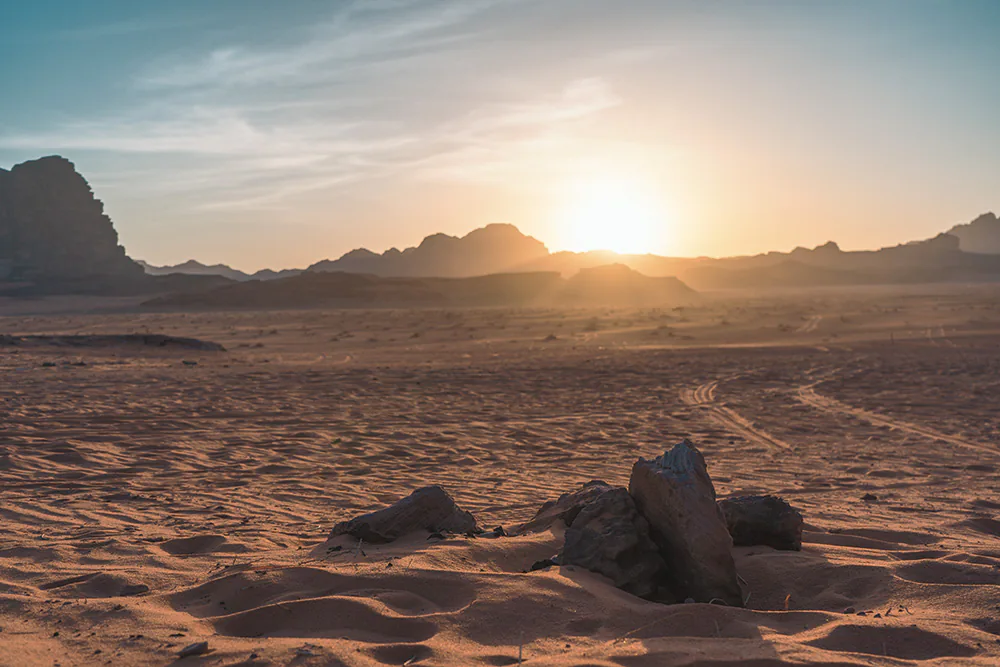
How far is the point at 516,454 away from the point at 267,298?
227 feet

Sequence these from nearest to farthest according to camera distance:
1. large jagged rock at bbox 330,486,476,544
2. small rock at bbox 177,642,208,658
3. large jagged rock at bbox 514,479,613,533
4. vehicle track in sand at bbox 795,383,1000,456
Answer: small rock at bbox 177,642,208,658 < large jagged rock at bbox 330,486,476,544 < large jagged rock at bbox 514,479,613,533 < vehicle track in sand at bbox 795,383,1000,456

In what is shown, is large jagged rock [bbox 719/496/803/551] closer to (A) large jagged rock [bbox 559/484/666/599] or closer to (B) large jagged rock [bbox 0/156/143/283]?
(A) large jagged rock [bbox 559/484/666/599]

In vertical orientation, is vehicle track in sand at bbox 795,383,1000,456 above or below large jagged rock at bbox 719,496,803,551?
below

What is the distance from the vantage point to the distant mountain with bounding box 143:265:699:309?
73.9 metres

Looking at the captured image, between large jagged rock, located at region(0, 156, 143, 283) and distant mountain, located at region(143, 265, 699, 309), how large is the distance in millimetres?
43209

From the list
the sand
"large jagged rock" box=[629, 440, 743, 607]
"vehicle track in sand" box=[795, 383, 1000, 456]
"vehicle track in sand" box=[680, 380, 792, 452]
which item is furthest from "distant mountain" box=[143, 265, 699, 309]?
"large jagged rock" box=[629, 440, 743, 607]

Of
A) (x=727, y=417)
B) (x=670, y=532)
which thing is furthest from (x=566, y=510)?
(x=727, y=417)

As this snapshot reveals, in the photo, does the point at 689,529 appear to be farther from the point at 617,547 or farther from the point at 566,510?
the point at 566,510

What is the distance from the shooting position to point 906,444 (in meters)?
10.1

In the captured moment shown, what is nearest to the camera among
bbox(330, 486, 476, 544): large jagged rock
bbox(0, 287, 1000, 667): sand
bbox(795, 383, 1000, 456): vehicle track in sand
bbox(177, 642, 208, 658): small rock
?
bbox(177, 642, 208, 658): small rock

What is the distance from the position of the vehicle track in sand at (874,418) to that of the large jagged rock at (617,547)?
Result: 7130 mm

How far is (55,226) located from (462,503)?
131392mm

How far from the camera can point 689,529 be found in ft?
14.3

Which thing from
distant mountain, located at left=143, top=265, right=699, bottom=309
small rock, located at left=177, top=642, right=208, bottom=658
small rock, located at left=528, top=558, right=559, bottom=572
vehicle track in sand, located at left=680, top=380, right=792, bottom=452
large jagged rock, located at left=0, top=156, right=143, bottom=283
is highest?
large jagged rock, located at left=0, top=156, right=143, bottom=283
